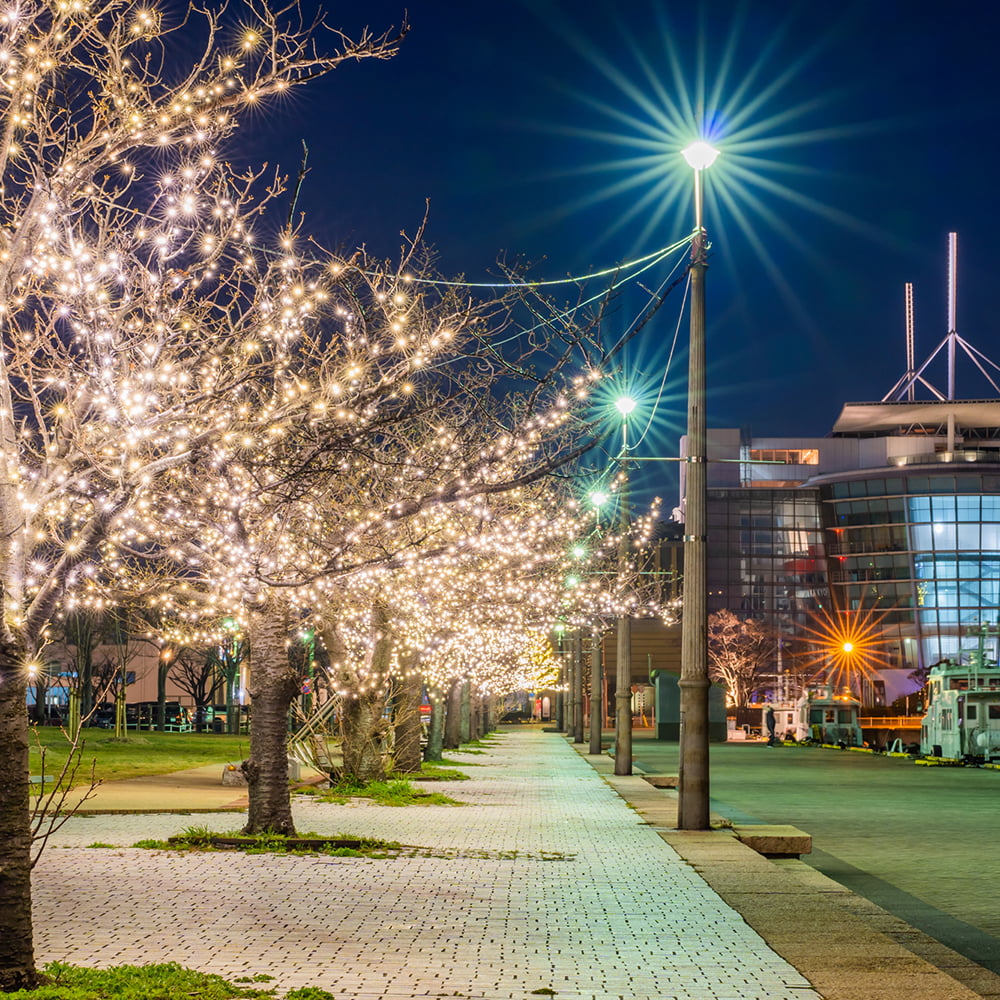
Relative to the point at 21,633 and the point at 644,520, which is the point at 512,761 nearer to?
the point at 644,520

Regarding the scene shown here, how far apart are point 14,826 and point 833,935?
5725mm

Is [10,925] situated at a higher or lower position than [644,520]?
lower

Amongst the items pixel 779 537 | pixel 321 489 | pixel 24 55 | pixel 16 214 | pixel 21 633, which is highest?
pixel 779 537

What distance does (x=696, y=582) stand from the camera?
54.9ft

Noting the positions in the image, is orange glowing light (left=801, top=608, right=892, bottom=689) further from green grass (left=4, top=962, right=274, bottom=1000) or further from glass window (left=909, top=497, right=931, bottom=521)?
green grass (left=4, top=962, right=274, bottom=1000)

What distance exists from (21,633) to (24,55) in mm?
3381

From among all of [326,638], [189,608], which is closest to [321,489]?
[189,608]

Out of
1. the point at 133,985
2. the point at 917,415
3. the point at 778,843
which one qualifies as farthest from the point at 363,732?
the point at 917,415

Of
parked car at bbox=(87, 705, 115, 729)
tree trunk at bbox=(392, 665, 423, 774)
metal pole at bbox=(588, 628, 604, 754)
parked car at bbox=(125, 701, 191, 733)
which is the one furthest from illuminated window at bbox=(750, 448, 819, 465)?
tree trunk at bbox=(392, 665, 423, 774)

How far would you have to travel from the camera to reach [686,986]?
7715mm

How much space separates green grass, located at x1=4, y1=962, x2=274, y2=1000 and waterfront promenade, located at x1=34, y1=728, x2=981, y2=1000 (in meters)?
0.38

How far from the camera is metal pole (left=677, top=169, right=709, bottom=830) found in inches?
647

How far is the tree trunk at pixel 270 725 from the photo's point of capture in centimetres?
1514

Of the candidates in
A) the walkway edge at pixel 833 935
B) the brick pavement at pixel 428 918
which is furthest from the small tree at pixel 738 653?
the walkway edge at pixel 833 935
